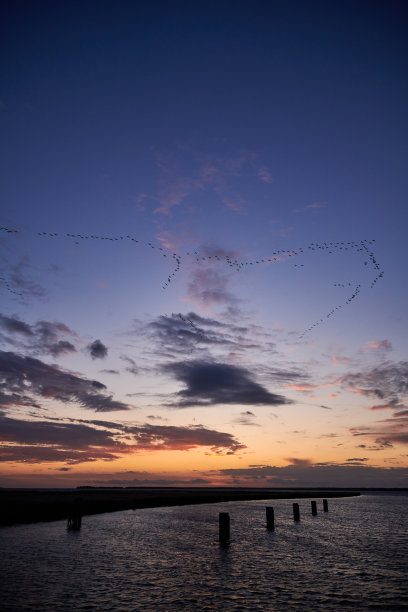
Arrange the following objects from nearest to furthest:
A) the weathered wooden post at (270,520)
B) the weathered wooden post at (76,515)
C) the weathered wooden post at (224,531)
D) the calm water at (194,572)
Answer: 1. the calm water at (194,572)
2. the weathered wooden post at (224,531)
3. the weathered wooden post at (76,515)
4. the weathered wooden post at (270,520)

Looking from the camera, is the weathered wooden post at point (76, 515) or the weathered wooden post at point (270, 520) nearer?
the weathered wooden post at point (76, 515)

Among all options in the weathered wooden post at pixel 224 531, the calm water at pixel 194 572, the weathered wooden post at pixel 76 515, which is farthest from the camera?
the weathered wooden post at pixel 76 515

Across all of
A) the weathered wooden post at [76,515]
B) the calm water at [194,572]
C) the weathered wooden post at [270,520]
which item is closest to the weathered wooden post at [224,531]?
the calm water at [194,572]

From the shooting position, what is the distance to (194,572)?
22.2 m

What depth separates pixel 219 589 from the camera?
741 inches

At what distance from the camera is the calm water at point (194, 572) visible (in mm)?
16500

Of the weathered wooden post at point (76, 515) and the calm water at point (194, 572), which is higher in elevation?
the weathered wooden post at point (76, 515)

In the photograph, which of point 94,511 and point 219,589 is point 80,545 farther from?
point 94,511

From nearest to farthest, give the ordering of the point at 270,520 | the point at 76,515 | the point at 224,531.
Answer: the point at 224,531, the point at 76,515, the point at 270,520

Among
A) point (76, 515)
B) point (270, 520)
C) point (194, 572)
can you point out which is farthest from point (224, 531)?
point (76, 515)

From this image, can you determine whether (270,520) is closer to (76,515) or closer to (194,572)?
(76,515)

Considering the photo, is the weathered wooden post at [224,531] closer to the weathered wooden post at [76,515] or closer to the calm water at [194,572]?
the calm water at [194,572]

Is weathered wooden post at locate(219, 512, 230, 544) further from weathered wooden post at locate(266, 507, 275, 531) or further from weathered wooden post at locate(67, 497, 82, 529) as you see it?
weathered wooden post at locate(67, 497, 82, 529)

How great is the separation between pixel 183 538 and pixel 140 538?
142 inches
